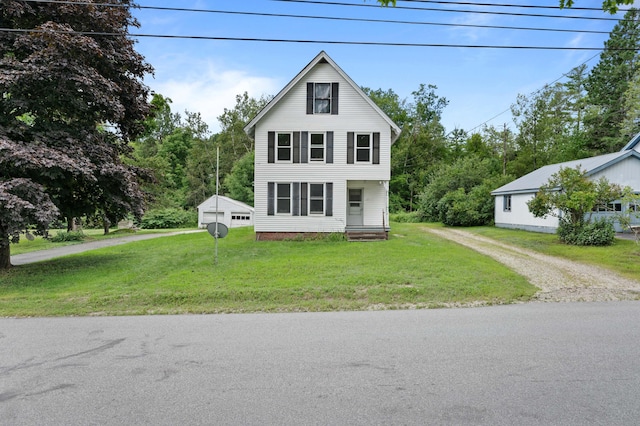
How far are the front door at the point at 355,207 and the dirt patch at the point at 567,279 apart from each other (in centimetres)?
702

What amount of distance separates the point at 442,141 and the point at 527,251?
121 ft

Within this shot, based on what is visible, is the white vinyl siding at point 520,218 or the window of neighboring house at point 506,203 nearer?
the white vinyl siding at point 520,218

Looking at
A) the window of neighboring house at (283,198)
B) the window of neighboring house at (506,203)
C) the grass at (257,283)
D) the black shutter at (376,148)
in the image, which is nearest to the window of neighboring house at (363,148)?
the black shutter at (376,148)

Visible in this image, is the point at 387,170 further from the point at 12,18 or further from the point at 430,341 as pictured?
the point at 12,18

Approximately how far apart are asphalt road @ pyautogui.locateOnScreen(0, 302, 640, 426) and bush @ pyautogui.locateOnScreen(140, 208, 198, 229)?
127 ft

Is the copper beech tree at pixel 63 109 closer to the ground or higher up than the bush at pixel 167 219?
higher up

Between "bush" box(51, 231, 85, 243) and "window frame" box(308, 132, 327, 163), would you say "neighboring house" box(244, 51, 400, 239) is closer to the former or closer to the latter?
"window frame" box(308, 132, 327, 163)

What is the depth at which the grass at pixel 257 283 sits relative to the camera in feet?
25.3

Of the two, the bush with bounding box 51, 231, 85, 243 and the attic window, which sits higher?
the attic window

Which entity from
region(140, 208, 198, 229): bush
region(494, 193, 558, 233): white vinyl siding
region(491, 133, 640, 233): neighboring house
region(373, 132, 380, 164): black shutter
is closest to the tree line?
region(140, 208, 198, 229): bush

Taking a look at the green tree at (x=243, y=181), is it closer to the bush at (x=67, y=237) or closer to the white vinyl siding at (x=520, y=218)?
the bush at (x=67, y=237)

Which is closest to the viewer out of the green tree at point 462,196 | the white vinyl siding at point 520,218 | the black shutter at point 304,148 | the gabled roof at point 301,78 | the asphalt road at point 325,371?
the asphalt road at point 325,371

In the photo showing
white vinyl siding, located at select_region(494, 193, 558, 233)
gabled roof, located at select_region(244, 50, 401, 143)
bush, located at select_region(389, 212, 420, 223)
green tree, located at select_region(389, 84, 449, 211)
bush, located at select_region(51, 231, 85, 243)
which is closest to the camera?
gabled roof, located at select_region(244, 50, 401, 143)

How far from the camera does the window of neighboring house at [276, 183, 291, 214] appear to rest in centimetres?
1828
